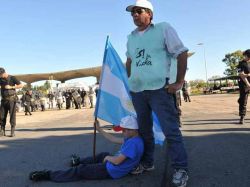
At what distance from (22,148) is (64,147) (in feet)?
2.96

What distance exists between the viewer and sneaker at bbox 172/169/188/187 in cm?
438

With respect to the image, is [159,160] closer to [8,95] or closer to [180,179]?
[180,179]

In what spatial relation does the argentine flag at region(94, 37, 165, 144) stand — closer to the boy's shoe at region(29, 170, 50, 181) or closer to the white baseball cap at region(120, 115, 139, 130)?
the white baseball cap at region(120, 115, 139, 130)

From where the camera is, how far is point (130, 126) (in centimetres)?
505

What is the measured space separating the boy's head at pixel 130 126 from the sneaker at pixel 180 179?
789 mm

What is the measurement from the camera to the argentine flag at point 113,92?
5.72 metres

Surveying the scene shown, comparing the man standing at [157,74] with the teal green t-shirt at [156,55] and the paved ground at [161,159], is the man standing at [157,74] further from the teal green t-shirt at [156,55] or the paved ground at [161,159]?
the paved ground at [161,159]

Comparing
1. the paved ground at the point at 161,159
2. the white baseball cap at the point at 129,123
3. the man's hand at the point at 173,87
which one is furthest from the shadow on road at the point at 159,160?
the man's hand at the point at 173,87

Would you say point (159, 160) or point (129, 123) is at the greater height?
point (129, 123)

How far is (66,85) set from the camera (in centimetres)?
4784

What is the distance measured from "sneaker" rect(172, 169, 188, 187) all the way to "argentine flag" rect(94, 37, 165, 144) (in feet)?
4.02

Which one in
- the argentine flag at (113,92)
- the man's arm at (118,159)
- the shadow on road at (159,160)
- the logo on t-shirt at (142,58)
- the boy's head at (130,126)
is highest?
the logo on t-shirt at (142,58)

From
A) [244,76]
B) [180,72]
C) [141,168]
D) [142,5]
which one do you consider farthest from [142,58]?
[244,76]

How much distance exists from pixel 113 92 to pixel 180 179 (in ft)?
5.90
